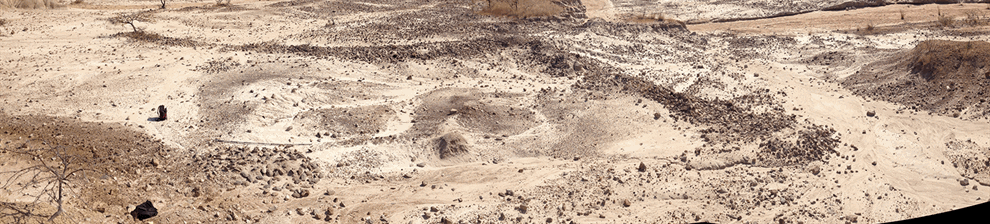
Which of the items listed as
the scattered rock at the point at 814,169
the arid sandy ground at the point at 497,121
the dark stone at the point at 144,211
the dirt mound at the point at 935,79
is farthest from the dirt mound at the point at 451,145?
the dirt mound at the point at 935,79

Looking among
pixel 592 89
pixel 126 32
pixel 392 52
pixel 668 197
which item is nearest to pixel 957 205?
pixel 668 197

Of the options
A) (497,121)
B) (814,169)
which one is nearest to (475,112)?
(497,121)

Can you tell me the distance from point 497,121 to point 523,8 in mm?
9861

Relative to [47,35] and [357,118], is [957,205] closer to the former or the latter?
[357,118]

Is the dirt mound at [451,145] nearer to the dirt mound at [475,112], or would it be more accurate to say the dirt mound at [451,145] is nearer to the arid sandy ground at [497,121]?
the arid sandy ground at [497,121]

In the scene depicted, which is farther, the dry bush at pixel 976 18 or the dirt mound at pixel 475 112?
the dry bush at pixel 976 18

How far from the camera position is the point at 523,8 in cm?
2169

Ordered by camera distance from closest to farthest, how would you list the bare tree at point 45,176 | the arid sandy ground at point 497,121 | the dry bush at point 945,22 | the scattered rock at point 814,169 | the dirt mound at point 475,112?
1. the bare tree at point 45,176
2. the arid sandy ground at point 497,121
3. the scattered rock at point 814,169
4. the dirt mound at point 475,112
5. the dry bush at point 945,22

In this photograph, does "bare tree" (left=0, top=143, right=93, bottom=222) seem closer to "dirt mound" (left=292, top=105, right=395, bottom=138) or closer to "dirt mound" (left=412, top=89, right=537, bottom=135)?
"dirt mound" (left=292, top=105, right=395, bottom=138)

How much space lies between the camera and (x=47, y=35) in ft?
59.3

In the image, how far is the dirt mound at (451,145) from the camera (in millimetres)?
11195

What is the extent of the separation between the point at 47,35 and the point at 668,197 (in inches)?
679

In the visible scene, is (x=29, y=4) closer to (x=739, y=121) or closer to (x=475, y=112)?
(x=475, y=112)

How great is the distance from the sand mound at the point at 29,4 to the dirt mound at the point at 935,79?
2482 cm
